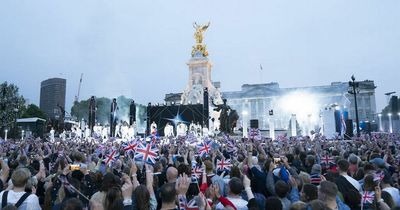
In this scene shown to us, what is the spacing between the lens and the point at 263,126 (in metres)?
91.7

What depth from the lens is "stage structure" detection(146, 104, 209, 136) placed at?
53625 millimetres

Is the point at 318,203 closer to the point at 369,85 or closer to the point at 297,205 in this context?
the point at 297,205

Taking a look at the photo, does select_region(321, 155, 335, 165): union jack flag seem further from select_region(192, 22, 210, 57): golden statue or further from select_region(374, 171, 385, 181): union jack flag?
select_region(192, 22, 210, 57): golden statue

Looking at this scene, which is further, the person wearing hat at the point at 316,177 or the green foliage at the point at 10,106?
the green foliage at the point at 10,106

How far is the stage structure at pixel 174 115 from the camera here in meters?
53.6

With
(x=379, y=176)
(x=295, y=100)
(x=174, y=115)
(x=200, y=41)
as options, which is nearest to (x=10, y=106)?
(x=174, y=115)

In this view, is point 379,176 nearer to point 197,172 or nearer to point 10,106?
point 197,172

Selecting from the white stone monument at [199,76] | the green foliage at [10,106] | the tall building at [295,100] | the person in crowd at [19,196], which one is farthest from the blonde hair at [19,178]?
the tall building at [295,100]

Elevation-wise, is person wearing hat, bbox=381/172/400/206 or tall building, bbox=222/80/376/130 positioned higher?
tall building, bbox=222/80/376/130

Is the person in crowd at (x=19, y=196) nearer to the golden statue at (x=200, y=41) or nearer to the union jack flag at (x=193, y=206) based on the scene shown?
the union jack flag at (x=193, y=206)

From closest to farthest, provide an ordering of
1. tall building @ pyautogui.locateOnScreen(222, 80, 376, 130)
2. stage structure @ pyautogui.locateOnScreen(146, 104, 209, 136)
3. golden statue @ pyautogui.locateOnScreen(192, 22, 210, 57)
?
stage structure @ pyautogui.locateOnScreen(146, 104, 209, 136)
golden statue @ pyautogui.locateOnScreen(192, 22, 210, 57)
tall building @ pyautogui.locateOnScreen(222, 80, 376, 130)

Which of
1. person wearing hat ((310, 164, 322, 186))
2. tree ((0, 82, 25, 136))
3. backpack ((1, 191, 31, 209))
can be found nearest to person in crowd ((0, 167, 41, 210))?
backpack ((1, 191, 31, 209))

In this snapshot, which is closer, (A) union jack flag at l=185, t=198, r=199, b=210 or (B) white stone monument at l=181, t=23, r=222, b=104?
(A) union jack flag at l=185, t=198, r=199, b=210

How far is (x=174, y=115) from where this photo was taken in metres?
55.1
